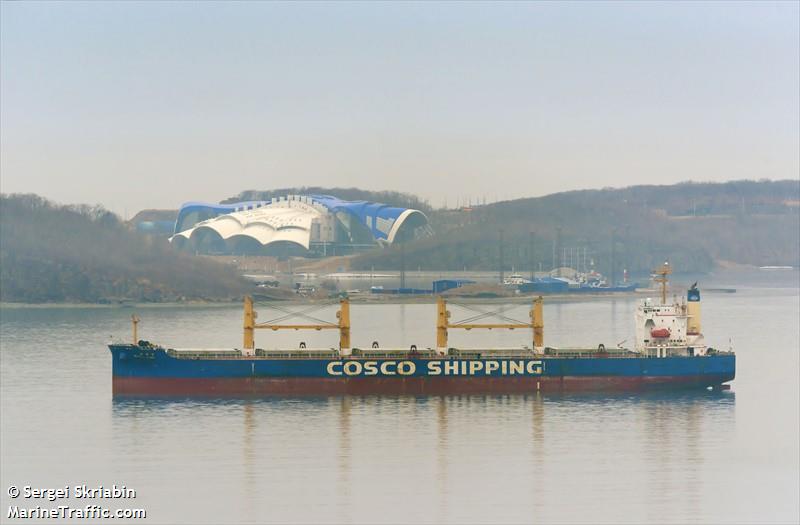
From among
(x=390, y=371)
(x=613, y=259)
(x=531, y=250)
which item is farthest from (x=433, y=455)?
(x=531, y=250)

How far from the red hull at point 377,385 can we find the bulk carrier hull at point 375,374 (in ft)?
0.11

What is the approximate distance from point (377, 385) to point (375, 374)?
0.40m

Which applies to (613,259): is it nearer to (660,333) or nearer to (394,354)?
(660,333)

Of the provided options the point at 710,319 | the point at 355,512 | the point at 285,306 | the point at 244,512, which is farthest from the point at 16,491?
the point at 285,306

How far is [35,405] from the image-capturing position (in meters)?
42.4

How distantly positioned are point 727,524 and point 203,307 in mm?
74133

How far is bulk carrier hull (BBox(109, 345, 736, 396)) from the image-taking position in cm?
4434

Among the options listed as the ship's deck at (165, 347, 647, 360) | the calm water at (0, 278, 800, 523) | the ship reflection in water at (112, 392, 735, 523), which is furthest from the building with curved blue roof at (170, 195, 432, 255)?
the ship reflection in water at (112, 392, 735, 523)

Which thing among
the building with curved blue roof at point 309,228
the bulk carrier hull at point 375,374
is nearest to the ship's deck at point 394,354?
the bulk carrier hull at point 375,374

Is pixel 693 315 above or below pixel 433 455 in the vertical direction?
above

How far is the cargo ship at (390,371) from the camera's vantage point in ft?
145

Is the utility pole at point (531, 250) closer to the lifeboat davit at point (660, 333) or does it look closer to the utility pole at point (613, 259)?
the utility pole at point (613, 259)

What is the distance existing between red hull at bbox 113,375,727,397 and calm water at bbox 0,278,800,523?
725 millimetres

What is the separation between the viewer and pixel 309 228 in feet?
483
